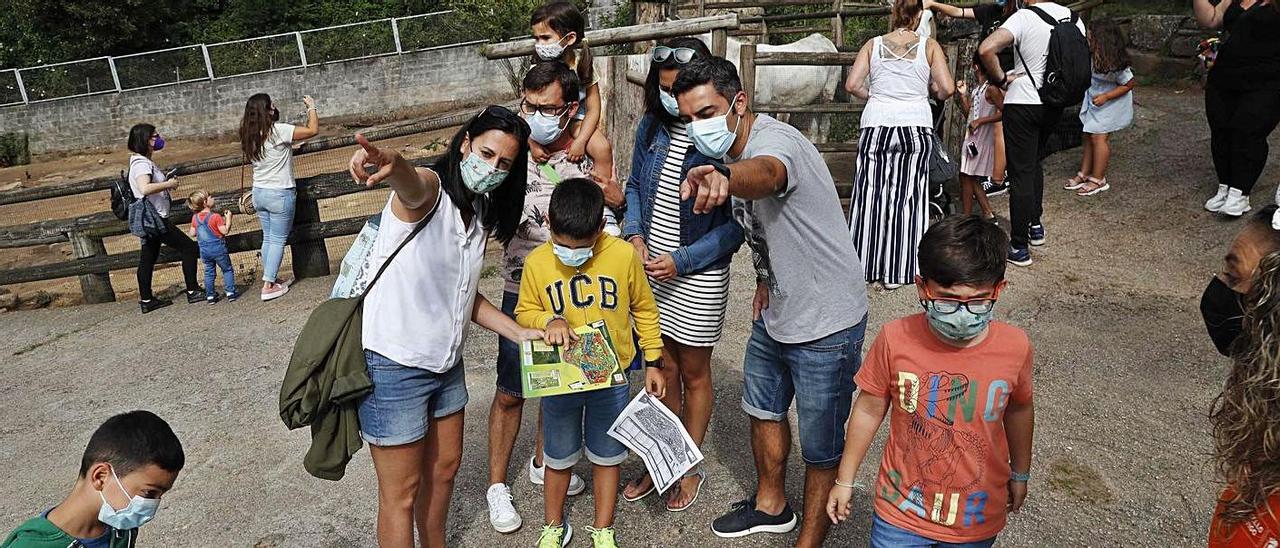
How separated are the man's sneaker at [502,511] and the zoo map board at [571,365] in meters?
0.81

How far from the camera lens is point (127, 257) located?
23.7 feet

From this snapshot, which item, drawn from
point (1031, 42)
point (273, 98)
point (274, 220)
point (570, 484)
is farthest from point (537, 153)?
point (273, 98)

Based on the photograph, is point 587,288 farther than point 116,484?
Yes

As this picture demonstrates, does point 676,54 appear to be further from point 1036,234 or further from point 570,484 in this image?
point 1036,234

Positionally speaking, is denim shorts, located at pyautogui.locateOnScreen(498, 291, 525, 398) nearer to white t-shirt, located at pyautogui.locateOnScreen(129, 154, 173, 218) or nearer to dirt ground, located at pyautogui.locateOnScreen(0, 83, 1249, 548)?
dirt ground, located at pyautogui.locateOnScreen(0, 83, 1249, 548)

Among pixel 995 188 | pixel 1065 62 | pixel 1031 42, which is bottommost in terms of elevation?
pixel 995 188

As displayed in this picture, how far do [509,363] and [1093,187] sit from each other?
5532mm

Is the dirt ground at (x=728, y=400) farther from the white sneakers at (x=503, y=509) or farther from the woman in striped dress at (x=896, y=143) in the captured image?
the woman in striped dress at (x=896, y=143)

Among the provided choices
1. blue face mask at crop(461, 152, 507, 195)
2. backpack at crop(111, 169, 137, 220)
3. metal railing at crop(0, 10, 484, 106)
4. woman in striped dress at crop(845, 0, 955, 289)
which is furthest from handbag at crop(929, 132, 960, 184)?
metal railing at crop(0, 10, 484, 106)

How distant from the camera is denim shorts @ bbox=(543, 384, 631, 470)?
3.08m

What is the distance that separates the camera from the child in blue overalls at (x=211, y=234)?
254 inches

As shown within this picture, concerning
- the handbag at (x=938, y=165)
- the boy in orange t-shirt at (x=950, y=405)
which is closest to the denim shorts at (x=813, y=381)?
the boy in orange t-shirt at (x=950, y=405)

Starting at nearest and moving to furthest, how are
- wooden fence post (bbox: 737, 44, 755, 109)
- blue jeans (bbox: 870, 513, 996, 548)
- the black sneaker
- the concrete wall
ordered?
blue jeans (bbox: 870, 513, 996, 548) → wooden fence post (bbox: 737, 44, 755, 109) → the black sneaker → the concrete wall

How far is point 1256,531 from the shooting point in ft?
6.03
